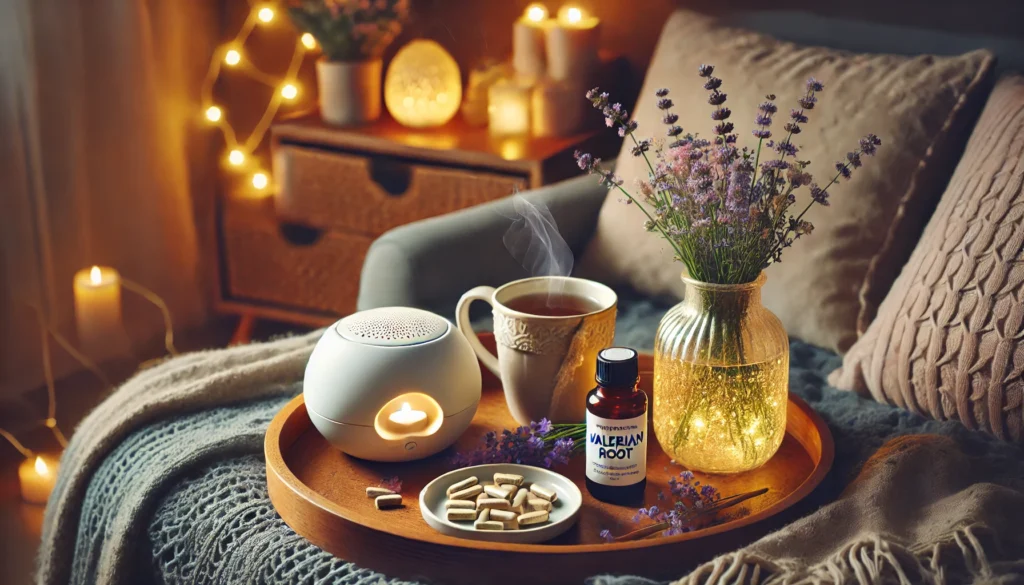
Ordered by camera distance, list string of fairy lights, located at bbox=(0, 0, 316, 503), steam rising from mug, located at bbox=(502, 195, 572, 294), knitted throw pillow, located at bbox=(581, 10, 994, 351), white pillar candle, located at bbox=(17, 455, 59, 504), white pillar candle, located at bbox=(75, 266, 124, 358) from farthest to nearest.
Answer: string of fairy lights, located at bbox=(0, 0, 316, 503), white pillar candle, located at bbox=(75, 266, 124, 358), white pillar candle, located at bbox=(17, 455, 59, 504), knitted throw pillow, located at bbox=(581, 10, 994, 351), steam rising from mug, located at bbox=(502, 195, 572, 294)

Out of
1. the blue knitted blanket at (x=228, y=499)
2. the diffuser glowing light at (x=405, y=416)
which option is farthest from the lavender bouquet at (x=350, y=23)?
the diffuser glowing light at (x=405, y=416)

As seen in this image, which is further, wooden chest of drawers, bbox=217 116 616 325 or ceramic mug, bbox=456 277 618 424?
wooden chest of drawers, bbox=217 116 616 325

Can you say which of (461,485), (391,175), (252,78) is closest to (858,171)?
(461,485)

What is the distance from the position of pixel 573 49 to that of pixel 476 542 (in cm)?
138

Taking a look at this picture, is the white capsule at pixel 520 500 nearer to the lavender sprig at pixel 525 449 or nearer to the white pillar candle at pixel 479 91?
the lavender sprig at pixel 525 449

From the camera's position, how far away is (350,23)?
2.17 metres

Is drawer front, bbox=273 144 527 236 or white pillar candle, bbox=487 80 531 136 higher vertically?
white pillar candle, bbox=487 80 531 136

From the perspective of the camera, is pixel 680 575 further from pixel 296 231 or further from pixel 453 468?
pixel 296 231

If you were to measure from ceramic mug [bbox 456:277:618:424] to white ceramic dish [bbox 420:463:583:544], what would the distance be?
91mm

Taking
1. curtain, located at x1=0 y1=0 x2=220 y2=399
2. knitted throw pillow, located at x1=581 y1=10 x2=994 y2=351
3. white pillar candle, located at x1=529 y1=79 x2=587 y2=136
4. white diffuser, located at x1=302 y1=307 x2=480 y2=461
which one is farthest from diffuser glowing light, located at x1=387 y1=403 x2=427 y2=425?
curtain, located at x1=0 y1=0 x2=220 y2=399

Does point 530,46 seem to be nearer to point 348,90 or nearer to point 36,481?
point 348,90

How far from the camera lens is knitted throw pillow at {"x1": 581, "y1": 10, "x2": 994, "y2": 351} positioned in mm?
1436

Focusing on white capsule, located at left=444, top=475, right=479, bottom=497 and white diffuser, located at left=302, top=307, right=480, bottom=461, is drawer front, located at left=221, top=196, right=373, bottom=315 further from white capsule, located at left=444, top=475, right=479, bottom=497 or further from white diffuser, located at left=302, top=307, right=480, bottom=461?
white capsule, located at left=444, top=475, right=479, bottom=497

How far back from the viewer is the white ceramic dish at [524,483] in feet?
2.86
